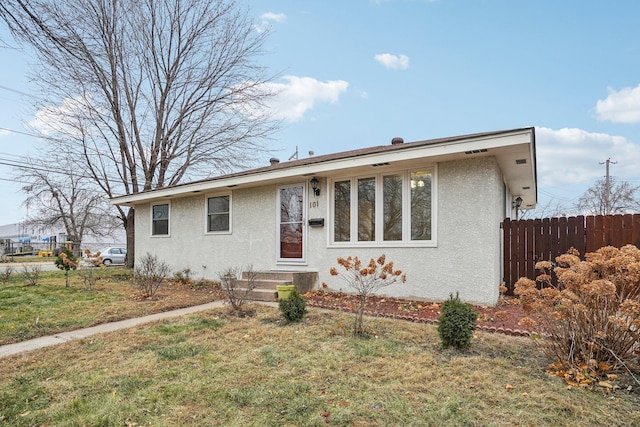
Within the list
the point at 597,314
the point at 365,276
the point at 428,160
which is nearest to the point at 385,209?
the point at 428,160

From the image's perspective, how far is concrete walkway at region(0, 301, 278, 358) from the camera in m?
4.55

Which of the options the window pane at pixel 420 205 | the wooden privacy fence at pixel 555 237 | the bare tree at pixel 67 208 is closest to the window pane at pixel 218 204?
the window pane at pixel 420 205

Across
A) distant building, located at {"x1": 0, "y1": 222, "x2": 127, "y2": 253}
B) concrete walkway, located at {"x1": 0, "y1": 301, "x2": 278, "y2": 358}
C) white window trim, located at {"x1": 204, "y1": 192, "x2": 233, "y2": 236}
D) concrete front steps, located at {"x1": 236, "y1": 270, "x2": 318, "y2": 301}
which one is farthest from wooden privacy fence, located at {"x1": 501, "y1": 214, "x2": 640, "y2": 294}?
Result: distant building, located at {"x1": 0, "y1": 222, "x2": 127, "y2": 253}

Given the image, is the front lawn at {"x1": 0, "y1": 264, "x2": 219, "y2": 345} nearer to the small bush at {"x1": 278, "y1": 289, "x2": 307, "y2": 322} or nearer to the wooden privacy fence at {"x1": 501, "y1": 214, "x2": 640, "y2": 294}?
the small bush at {"x1": 278, "y1": 289, "x2": 307, "y2": 322}

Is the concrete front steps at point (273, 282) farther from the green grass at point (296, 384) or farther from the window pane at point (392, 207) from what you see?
the green grass at point (296, 384)

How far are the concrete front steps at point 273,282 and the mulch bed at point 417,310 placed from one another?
0.86ft

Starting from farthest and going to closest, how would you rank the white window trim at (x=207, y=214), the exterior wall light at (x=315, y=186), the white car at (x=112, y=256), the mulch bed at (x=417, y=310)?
the white car at (x=112, y=256) → the white window trim at (x=207, y=214) → the exterior wall light at (x=315, y=186) → the mulch bed at (x=417, y=310)

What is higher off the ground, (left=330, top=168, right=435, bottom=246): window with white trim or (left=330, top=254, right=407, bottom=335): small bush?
(left=330, top=168, right=435, bottom=246): window with white trim

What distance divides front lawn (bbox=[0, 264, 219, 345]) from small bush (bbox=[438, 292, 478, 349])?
4.90 meters

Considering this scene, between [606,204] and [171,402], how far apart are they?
32068mm

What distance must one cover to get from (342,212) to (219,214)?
3.93m

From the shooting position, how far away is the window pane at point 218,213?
9.98 meters

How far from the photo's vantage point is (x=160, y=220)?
Result: 11.8 m

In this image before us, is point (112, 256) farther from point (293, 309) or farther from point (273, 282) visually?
point (293, 309)
